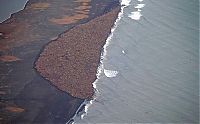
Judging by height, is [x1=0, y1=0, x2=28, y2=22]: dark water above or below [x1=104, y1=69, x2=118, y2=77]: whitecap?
above

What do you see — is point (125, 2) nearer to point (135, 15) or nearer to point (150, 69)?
point (135, 15)

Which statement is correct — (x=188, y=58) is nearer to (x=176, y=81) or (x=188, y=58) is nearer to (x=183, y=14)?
(x=176, y=81)

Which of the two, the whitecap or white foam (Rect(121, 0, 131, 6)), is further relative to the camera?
white foam (Rect(121, 0, 131, 6))

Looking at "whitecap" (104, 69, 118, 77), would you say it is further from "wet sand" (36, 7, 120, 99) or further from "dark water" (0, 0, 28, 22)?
"dark water" (0, 0, 28, 22)

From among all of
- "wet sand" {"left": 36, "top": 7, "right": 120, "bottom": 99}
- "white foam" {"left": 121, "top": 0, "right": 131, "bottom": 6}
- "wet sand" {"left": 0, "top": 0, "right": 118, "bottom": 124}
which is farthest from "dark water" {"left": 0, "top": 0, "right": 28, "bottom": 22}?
"white foam" {"left": 121, "top": 0, "right": 131, "bottom": 6}

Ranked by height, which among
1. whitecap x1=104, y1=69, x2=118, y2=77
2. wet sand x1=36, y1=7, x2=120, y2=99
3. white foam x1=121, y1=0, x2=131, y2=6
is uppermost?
white foam x1=121, y1=0, x2=131, y2=6

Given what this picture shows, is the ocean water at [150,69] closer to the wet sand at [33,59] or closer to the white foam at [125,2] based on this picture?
the white foam at [125,2]

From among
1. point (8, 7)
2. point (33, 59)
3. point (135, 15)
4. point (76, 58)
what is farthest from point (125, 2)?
point (33, 59)
